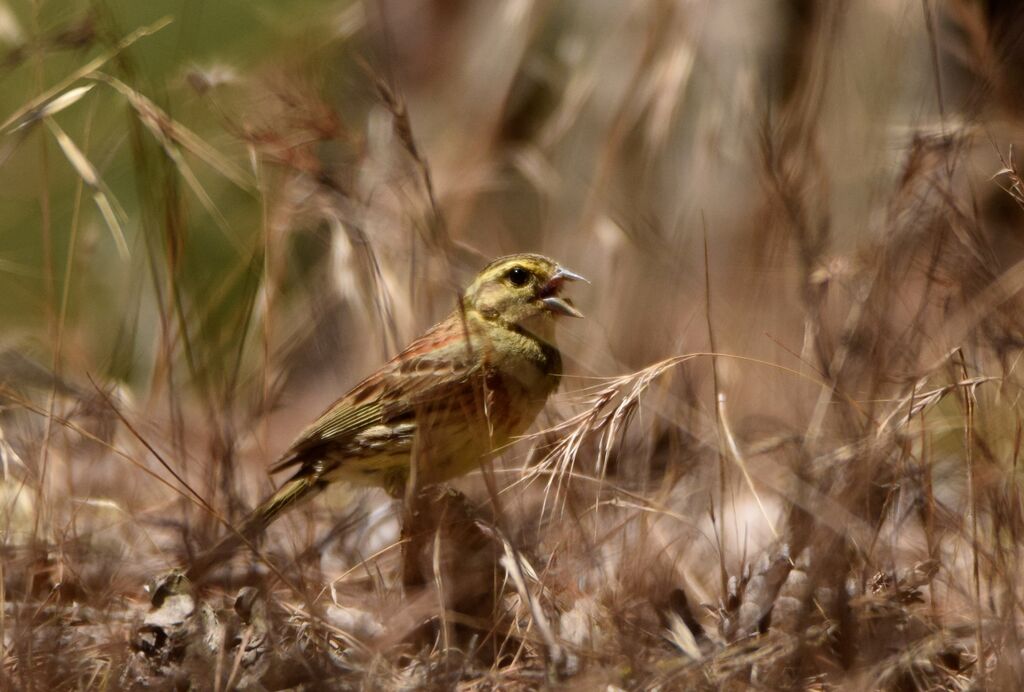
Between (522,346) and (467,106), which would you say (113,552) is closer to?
(522,346)

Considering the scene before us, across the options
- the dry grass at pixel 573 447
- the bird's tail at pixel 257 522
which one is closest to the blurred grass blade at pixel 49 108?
the dry grass at pixel 573 447

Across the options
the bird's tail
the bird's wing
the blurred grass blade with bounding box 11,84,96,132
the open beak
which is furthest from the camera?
the open beak

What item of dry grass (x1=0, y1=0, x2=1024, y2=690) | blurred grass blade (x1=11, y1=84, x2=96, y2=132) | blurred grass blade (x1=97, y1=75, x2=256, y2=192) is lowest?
dry grass (x1=0, y1=0, x2=1024, y2=690)

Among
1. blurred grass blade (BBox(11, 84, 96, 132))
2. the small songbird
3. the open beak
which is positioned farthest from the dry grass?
the open beak

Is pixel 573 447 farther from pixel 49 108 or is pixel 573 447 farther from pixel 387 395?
pixel 49 108

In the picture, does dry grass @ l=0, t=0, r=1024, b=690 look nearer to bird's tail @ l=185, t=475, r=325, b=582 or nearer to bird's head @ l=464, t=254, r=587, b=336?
bird's tail @ l=185, t=475, r=325, b=582

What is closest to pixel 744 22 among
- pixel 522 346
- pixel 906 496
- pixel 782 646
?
pixel 522 346

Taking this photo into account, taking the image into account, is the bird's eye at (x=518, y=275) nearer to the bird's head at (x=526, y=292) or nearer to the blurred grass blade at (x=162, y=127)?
the bird's head at (x=526, y=292)
